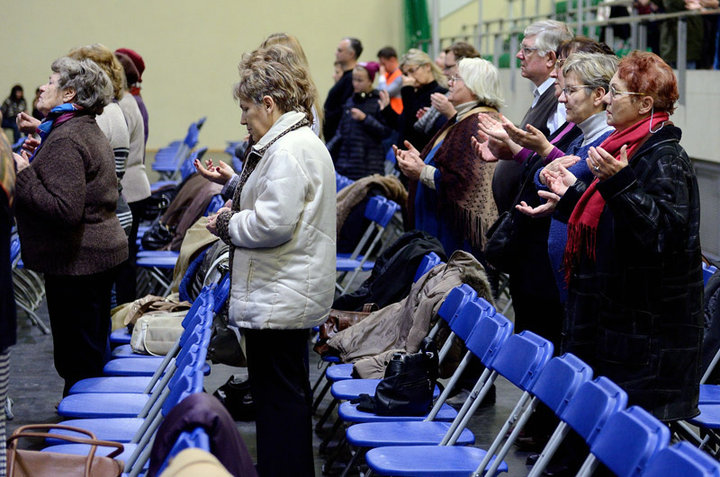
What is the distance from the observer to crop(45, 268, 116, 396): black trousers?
12.3ft

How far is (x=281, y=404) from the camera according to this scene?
3307 millimetres

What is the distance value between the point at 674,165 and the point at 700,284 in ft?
1.23

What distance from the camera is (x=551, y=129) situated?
4.16 metres

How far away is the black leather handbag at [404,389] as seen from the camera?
342 cm

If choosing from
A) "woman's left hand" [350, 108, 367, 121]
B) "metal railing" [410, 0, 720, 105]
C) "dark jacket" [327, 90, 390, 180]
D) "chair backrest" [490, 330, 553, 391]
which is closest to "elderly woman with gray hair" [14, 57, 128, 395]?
"chair backrest" [490, 330, 553, 391]

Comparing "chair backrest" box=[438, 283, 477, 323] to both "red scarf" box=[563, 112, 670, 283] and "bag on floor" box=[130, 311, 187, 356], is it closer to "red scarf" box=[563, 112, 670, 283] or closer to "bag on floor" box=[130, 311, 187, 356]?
"red scarf" box=[563, 112, 670, 283]

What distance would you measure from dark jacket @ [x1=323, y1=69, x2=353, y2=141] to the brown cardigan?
462cm

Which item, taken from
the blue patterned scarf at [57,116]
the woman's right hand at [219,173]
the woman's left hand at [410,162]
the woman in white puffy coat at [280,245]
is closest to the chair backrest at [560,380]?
the woman in white puffy coat at [280,245]

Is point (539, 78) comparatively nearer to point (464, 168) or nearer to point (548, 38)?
point (548, 38)

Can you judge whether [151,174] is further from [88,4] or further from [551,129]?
[551,129]

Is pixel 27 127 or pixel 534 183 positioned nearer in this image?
pixel 534 183

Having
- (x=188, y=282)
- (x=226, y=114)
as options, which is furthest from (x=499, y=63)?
(x=188, y=282)

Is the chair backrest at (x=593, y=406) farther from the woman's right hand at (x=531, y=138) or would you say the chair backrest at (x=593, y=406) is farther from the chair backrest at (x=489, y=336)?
the woman's right hand at (x=531, y=138)

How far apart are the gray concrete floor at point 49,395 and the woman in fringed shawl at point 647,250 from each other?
0.99m
